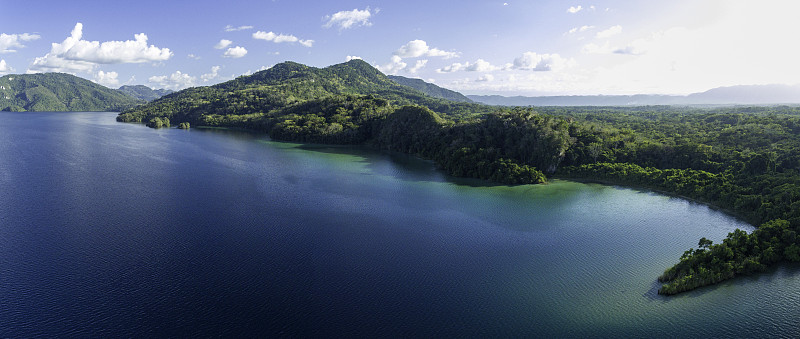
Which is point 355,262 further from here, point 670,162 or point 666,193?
point 670,162

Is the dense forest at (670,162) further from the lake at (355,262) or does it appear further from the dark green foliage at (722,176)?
the lake at (355,262)

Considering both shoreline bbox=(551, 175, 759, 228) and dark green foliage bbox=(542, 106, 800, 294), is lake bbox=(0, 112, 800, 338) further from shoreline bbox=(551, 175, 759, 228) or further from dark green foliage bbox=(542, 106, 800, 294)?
dark green foliage bbox=(542, 106, 800, 294)

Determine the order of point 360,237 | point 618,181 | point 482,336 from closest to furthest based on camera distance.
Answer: point 482,336 < point 360,237 < point 618,181

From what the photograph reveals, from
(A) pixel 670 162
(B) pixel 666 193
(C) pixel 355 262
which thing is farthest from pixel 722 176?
(C) pixel 355 262

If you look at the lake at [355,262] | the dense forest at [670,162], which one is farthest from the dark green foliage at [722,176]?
the lake at [355,262]

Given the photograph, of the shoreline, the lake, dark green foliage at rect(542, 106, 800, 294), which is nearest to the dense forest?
dark green foliage at rect(542, 106, 800, 294)

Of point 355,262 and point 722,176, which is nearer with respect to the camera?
point 355,262

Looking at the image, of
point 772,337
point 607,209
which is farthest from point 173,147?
point 772,337

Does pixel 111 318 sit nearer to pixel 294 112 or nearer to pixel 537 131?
pixel 537 131
